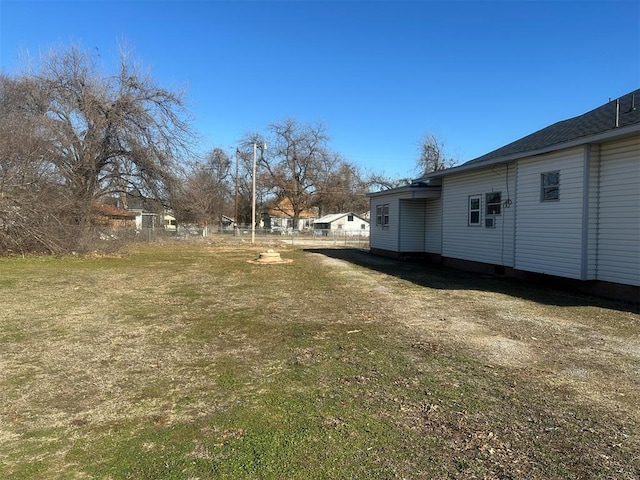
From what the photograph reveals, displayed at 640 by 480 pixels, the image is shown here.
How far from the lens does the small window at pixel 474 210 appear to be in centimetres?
1316

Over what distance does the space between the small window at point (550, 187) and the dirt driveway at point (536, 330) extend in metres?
2.07

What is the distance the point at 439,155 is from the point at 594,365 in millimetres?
55338

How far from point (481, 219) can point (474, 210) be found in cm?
51

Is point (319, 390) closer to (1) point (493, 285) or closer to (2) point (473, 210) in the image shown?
(1) point (493, 285)

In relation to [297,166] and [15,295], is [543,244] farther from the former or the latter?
[297,166]

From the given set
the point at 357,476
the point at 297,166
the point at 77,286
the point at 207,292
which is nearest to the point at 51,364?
the point at 357,476

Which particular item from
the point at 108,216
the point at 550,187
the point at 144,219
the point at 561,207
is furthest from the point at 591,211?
the point at 144,219

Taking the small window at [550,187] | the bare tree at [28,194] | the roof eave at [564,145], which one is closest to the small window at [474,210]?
the roof eave at [564,145]

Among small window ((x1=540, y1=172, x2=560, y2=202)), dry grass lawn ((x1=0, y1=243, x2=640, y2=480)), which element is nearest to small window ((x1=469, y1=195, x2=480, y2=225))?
small window ((x1=540, y1=172, x2=560, y2=202))

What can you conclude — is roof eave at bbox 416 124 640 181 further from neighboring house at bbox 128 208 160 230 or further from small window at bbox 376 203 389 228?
neighboring house at bbox 128 208 160 230

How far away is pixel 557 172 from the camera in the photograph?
959cm

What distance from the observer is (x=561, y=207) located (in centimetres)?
940

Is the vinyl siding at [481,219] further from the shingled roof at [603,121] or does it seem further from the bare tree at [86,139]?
the bare tree at [86,139]

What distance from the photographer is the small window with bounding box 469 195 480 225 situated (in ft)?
43.2
